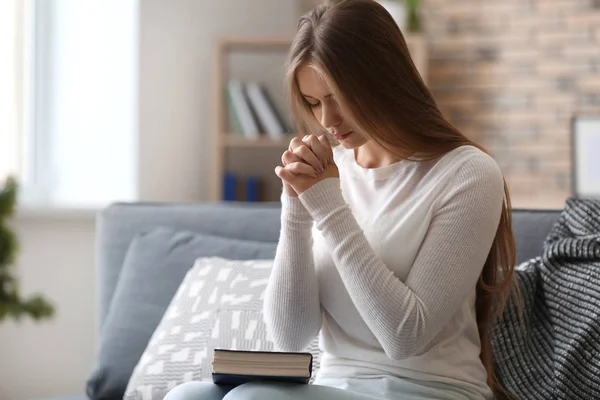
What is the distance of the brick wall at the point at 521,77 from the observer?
13.3 ft

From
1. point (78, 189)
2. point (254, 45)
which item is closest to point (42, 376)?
point (78, 189)

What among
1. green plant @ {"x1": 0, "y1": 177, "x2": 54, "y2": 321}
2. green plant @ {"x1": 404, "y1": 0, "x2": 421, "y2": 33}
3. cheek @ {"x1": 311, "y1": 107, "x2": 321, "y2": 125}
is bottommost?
green plant @ {"x1": 0, "y1": 177, "x2": 54, "y2": 321}

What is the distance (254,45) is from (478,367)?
2604mm

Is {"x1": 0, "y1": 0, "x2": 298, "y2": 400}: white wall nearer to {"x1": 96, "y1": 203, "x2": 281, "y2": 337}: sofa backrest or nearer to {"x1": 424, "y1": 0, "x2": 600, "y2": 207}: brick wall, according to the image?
{"x1": 424, "y1": 0, "x2": 600, "y2": 207}: brick wall

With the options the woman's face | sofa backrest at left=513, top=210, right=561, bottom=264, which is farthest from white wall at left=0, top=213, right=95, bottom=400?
the woman's face

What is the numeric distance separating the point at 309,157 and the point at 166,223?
90cm

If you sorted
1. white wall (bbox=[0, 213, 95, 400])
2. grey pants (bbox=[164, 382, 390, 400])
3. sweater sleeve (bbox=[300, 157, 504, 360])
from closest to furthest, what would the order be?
grey pants (bbox=[164, 382, 390, 400]), sweater sleeve (bbox=[300, 157, 504, 360]), white wall (bbox=[0, 213, 95, 400])

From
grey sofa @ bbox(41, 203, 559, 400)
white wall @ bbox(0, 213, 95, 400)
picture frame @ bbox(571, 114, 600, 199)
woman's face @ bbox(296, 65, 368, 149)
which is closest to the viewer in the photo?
woman's face @ bbox(296, 65, 368, 149)

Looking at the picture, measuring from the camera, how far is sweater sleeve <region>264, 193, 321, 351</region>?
1655 mm

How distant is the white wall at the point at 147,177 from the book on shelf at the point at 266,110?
0.23 meters

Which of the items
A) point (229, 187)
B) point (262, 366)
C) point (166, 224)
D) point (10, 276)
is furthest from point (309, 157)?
point (229, 187)

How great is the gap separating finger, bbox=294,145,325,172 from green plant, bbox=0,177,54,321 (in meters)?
0.98

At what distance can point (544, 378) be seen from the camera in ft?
5.63

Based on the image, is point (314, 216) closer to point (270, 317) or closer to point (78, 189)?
point (270, 317)
